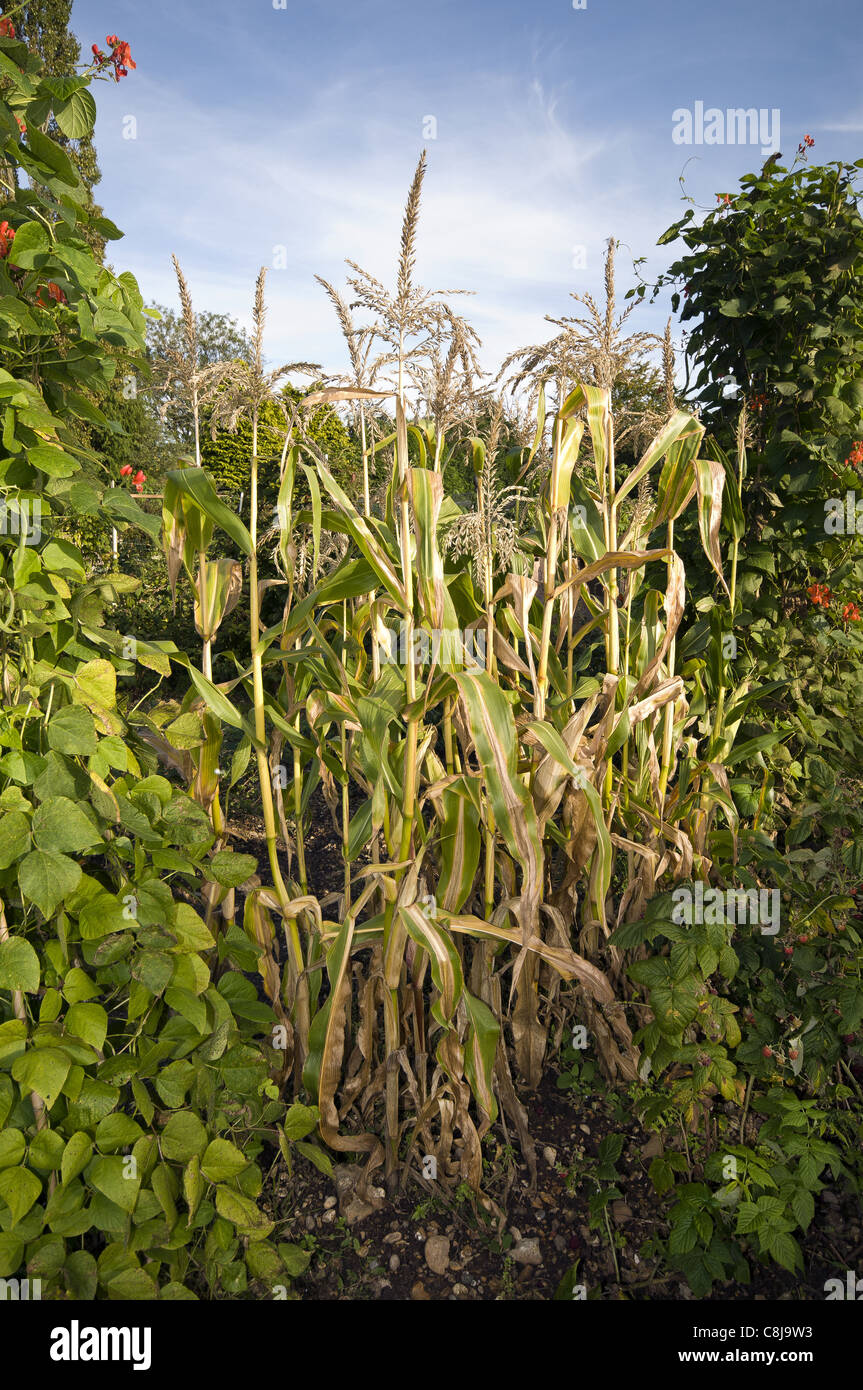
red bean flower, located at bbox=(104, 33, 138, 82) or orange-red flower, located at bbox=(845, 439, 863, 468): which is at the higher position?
red bean flower, located at bbox=(104, 33, 138, 82)

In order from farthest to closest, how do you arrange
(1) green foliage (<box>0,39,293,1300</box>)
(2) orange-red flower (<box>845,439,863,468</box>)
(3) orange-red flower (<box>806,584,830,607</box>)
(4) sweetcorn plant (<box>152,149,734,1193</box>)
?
1. (3) orange-red flower (<box>806,584,830,607</box>)
2. (2) orange-red flower (<box>845,439,863,468</box>)
3. (4) sweetcorn plant (<box>152,149,734,1193</box>)
4. (1) green foliage (<box>0,39,293,1300</box>)

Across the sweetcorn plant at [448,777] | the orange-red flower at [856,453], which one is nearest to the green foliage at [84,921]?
the sweetcorn plant at [448,777]

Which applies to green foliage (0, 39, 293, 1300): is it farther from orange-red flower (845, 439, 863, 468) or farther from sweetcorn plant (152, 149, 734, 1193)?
orange-red flower (845, 439, 863, 468)

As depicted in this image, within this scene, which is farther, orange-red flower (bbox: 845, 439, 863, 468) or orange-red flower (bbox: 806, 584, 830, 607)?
orange-red flower (bbox: 806, 584, 830, 607)

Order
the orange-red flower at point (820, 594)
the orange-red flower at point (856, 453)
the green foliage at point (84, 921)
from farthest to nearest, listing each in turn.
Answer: the orange-red flower at point (820, 594) → the orange-red flower at point (856, 453) → the green foliage at point (84, 921)

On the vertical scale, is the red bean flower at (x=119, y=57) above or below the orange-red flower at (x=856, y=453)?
above

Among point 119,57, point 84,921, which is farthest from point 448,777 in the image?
point 119,57

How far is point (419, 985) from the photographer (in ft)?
5.76

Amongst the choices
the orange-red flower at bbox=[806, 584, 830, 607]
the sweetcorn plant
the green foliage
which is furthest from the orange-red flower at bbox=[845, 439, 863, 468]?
the green foliage

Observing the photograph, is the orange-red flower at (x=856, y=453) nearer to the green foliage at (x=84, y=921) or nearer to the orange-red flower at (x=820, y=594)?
the orange-red flower at (x=820, y=594)

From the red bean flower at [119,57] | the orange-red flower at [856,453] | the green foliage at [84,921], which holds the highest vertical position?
the red bean flower at [119,57]

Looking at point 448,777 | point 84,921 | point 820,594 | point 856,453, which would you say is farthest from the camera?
point 820,594

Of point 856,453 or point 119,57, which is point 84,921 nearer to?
point 119,57
